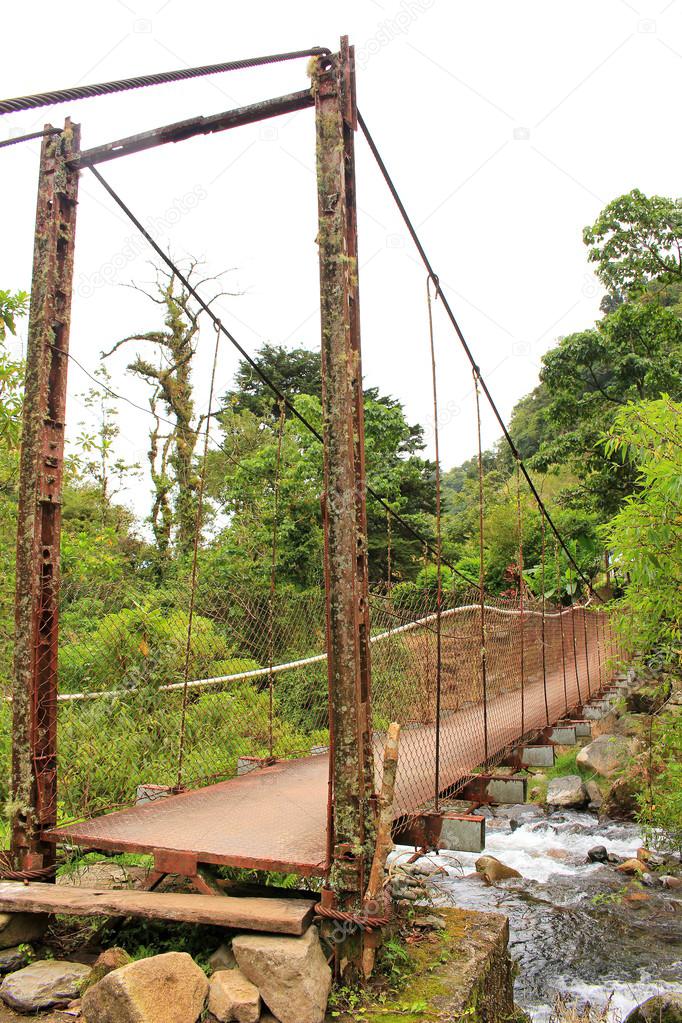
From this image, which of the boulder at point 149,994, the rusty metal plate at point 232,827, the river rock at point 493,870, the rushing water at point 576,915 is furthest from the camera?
the river rock at point 493,870

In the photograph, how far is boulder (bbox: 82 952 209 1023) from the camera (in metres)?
1.54

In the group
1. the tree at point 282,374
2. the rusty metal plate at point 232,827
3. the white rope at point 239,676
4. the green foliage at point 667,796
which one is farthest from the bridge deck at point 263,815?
the tree at point 282,374

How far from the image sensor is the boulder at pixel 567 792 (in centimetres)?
670

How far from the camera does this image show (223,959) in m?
1.83

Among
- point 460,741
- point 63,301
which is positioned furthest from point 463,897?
point 63,301

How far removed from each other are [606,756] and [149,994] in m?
6.50

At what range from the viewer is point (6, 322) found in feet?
10.8

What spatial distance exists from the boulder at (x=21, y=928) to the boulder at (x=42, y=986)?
0.15 meters

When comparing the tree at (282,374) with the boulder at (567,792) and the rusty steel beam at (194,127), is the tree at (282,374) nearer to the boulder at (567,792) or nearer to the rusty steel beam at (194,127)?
the boulder at (567,792)

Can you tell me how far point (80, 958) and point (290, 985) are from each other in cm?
71

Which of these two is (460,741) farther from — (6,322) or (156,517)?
(156,517)

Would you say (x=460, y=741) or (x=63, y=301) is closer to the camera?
(x=63, y=301)

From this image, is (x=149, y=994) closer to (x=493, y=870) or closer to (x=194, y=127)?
(x=194, y=127)

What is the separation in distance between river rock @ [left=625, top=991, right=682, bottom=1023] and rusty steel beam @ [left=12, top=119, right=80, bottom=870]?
2227mm
